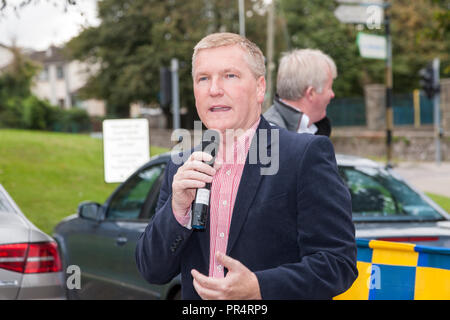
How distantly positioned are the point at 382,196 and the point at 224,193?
9.43ft

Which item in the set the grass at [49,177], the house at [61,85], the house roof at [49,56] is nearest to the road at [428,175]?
the grass at [49,177]

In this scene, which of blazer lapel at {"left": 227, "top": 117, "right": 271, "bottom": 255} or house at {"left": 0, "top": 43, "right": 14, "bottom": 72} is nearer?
blazer lapel at {"left": 227, "top": 117, "right": 271, "bottom": 255}

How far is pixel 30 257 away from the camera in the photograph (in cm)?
381

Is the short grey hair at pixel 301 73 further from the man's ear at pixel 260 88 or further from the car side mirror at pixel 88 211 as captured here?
the car side mirror at pixel 88 211

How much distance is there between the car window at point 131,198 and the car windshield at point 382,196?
1.71 metres

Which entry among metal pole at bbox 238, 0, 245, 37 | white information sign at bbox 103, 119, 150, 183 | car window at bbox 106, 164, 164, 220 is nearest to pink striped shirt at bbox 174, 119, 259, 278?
car window at bbox 106, 164, 164, 220

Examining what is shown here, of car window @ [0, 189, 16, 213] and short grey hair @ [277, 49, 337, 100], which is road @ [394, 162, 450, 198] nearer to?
short grey hair @ [277, 49, 337, 100]

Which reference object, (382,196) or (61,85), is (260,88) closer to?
(382,196)

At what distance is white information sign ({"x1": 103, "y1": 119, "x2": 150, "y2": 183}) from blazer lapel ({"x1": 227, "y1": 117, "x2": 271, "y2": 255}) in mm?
5802

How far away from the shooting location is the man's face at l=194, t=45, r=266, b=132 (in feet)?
6.54

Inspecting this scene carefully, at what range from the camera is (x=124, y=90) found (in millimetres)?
39594

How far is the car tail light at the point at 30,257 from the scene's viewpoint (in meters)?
3.69

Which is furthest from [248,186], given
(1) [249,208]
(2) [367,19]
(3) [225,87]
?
(2) [367,19]

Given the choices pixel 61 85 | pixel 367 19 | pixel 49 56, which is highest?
pixel 49 56
